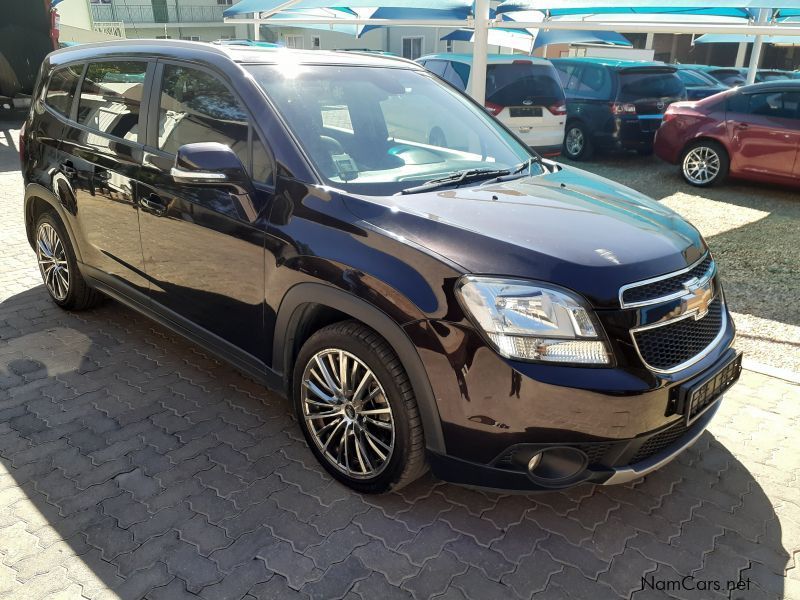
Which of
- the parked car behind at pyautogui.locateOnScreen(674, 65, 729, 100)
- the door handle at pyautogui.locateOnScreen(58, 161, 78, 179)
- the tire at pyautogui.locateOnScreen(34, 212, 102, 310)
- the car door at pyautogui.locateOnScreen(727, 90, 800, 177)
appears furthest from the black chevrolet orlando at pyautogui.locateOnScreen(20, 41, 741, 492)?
the parked car behind at pyautogui.locateOnScreen(674, 65, 729, 100)

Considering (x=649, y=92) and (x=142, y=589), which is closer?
(x=142, y=589)

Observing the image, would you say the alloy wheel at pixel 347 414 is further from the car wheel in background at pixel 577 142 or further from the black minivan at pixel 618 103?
the car wheel in background at pixel 577 142

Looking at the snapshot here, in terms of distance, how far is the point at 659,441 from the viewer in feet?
8.30

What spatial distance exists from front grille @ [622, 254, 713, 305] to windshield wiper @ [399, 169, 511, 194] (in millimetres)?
1007

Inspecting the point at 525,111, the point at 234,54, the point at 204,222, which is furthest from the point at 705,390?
the point at 525,111

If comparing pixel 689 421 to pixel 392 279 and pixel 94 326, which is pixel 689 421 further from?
pixel 94 326

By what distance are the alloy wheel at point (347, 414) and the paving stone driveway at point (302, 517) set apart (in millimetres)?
187

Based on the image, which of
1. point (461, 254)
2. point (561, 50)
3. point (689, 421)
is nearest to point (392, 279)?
point (461, 254)

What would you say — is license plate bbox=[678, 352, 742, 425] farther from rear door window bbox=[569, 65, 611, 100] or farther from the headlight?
rear door window bbox=[569, 65, 611, 100]

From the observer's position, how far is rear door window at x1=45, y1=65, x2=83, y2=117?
4.30 meters

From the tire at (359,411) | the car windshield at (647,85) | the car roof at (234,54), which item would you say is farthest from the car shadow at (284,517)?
the car windshield at (647,85)

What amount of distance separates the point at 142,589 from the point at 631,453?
189 centimetres

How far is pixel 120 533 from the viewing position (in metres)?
2.65

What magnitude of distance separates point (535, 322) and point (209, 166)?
61.9 inches
